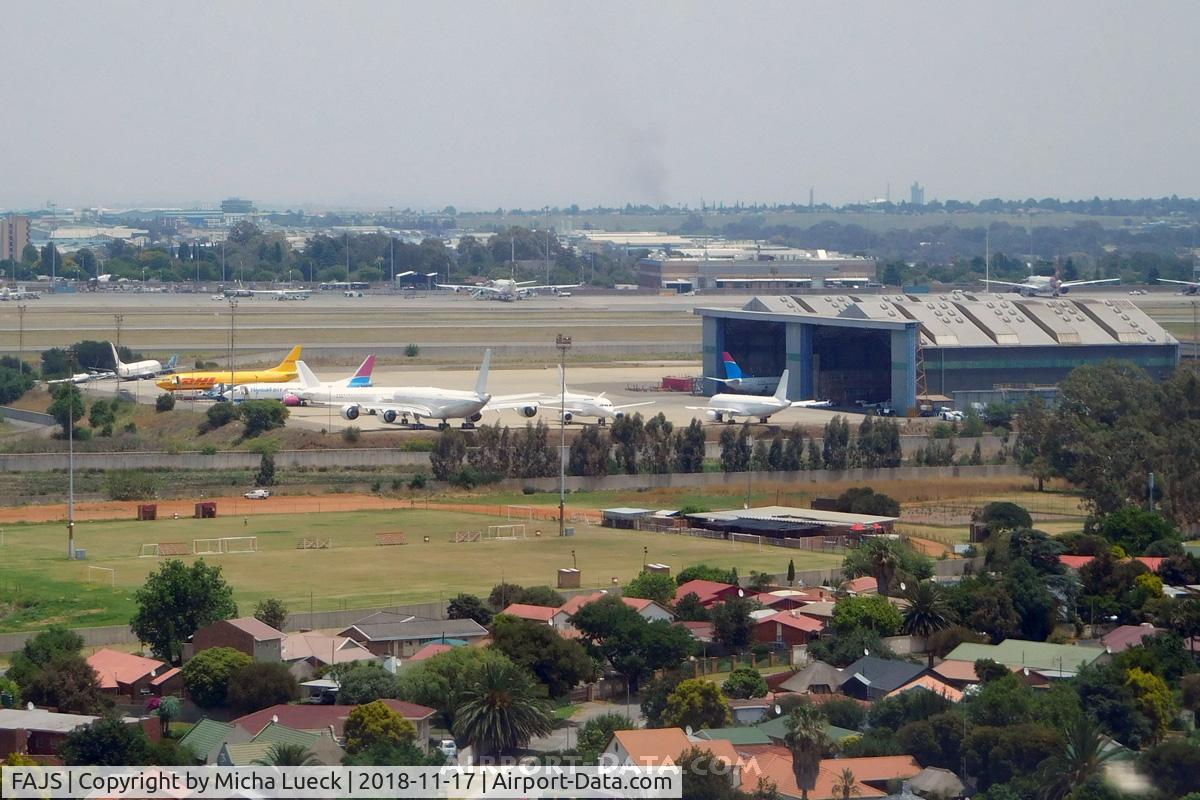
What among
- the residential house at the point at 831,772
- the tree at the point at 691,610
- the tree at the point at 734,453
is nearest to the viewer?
the residential house at the point at 831,772

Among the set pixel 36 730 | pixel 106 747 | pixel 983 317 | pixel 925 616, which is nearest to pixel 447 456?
pixel 925 616

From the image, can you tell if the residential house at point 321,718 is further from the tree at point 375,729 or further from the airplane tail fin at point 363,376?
the airplane tail fin at point 363,376

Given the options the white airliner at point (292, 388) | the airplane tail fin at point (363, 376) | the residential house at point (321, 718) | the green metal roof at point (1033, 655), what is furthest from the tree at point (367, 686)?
the airplane tail fin at point (363, 376)

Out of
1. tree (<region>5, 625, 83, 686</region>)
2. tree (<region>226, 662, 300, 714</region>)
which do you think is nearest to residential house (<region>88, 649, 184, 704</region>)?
tree (<region>5, 625, 83, 686</region>)

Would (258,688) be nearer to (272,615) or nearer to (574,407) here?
(272,615)

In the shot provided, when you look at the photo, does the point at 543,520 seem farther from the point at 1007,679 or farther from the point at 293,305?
the point at 293,305

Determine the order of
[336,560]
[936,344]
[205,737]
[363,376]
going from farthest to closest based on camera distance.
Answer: [936,344] < [363,376] < [336,560] < [205,737]

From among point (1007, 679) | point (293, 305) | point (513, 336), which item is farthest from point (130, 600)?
point (293, 305)
